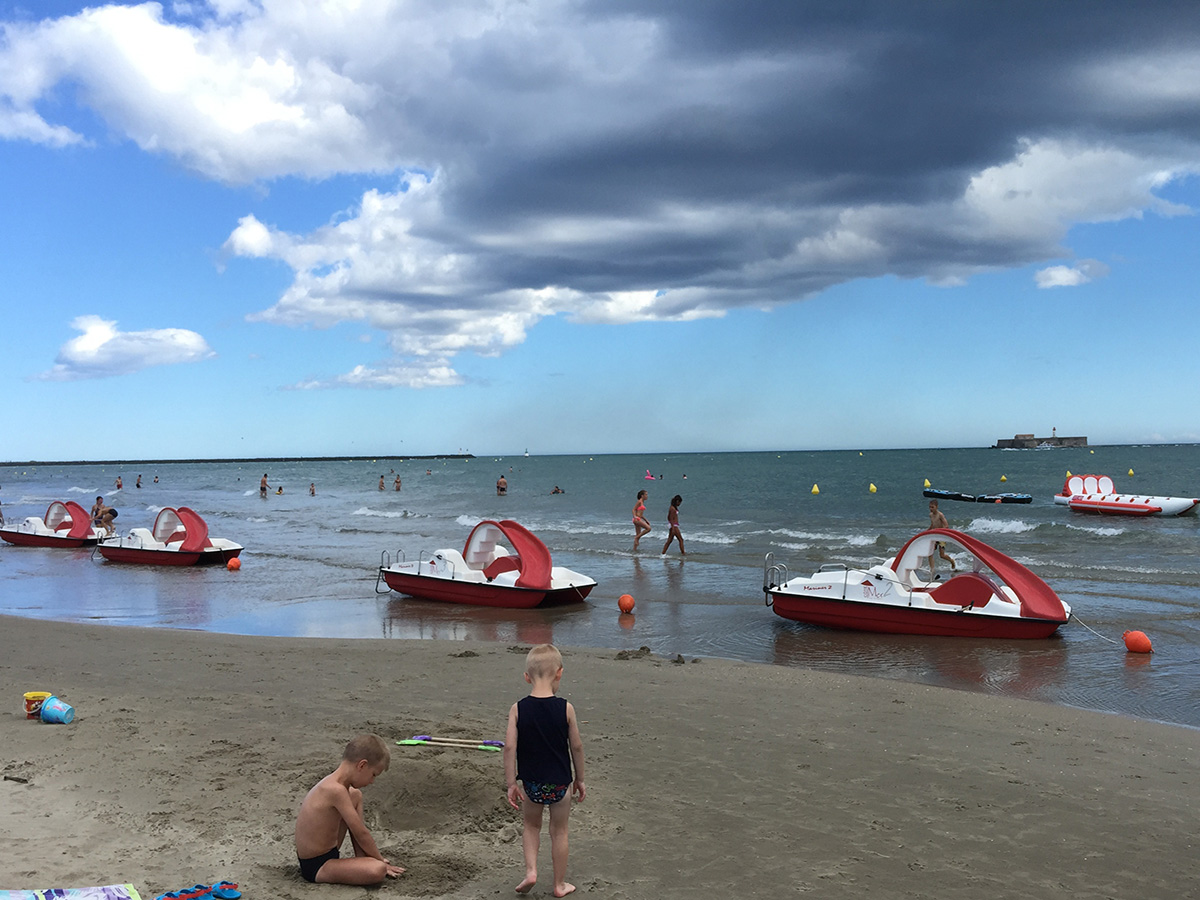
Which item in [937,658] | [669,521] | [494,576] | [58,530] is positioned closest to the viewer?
[937,658]

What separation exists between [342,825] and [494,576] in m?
11.4

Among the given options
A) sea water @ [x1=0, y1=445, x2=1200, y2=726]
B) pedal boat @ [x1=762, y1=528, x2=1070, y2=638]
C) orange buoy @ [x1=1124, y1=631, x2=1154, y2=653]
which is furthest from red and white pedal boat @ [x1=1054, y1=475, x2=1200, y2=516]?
pedal boat @ [x1=762, y1=528, x2=1070, y2=638]

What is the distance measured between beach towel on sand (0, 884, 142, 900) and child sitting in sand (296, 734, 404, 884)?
80cm

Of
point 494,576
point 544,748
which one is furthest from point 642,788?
point 494,576

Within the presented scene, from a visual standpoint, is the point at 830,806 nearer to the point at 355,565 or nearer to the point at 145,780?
the point at 145,780

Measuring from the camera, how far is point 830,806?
607 centimetres

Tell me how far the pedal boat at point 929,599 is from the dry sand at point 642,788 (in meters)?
3.14

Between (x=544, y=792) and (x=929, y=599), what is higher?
(x=544, y=792)

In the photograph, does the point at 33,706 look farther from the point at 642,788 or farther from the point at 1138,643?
the point at 1138,643

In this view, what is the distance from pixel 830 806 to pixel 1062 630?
976 cm

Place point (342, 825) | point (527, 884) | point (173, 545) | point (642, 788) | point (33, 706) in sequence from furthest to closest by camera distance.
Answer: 1. point (173, 545)
2. point (33, 706)
3. point (642, 788)
4. point (342, 825)
5. point (527, 884)

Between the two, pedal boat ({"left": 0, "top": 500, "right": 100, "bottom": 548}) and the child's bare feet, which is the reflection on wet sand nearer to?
the child's bare feet

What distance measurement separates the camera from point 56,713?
299 inches

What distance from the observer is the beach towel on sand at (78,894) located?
401 cm
